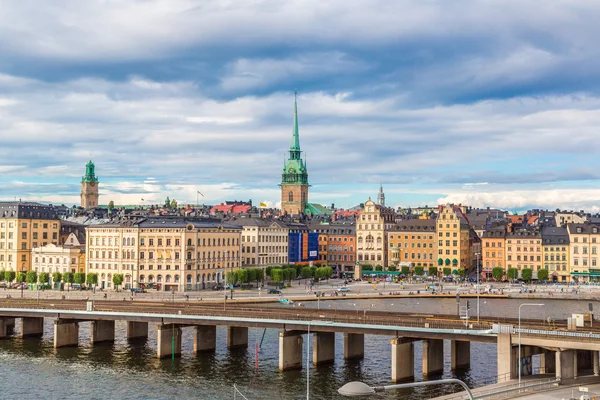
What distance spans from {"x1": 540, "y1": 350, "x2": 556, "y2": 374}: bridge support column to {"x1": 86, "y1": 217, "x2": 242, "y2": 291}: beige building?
93.7 m

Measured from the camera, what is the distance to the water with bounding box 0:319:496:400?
232 feet

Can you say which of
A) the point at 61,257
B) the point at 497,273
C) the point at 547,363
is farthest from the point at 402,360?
the point at 497,273

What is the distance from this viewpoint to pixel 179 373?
78.9 m

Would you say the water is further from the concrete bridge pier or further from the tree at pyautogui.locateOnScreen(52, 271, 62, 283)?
the tree at pyautogui.locateOnScreen(52, 271, 62, 283)

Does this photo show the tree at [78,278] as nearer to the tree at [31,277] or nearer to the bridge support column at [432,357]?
the tree at [31,277]

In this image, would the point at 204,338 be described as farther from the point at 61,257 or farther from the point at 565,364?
the point at 61,257

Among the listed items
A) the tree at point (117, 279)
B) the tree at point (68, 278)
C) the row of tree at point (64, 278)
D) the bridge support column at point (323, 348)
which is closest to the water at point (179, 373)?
the bridge support column at point (323, 348)

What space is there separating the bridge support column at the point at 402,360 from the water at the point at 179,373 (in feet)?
4.22

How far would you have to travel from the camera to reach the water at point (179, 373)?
70.6 m

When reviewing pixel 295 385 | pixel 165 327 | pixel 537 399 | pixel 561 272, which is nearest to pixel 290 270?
pixel 561 272

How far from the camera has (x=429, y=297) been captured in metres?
160

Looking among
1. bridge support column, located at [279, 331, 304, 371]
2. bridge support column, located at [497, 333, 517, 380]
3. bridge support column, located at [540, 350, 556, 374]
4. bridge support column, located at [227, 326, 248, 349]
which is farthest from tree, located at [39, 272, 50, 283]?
bridge support column, located at [497, 333, 517, 380]

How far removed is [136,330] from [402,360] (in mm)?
36731

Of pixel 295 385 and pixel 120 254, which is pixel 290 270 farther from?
pixel 295 385
